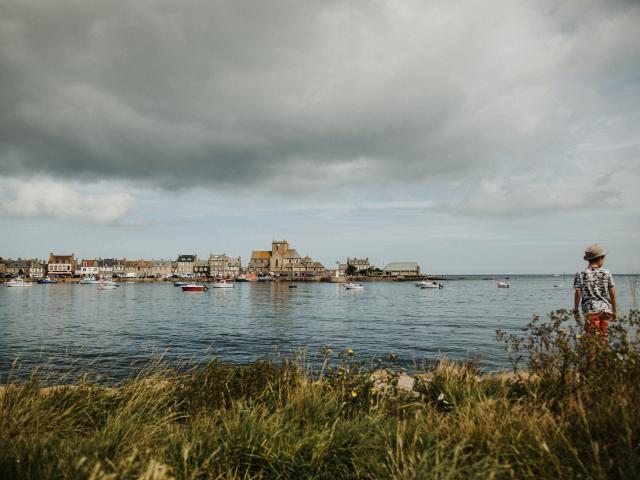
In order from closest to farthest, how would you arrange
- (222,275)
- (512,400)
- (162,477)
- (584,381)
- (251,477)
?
(162,477), (251,477), (584,381), (512,400), (222,275)

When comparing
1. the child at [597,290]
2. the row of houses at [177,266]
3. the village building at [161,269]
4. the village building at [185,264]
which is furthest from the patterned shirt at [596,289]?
the village building at [161,269]

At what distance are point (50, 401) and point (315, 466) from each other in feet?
14.4

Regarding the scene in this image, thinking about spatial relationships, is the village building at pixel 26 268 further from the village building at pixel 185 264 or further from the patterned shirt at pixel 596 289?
the patterned shirt at pixel 596 289

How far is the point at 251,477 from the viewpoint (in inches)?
156

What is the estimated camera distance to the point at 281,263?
7667 inches

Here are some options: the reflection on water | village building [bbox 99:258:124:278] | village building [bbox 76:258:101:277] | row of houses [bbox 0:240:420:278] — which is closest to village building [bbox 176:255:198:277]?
row of houses [bbox 0:240:420:278]

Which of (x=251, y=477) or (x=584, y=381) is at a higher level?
(x=584, y=381)

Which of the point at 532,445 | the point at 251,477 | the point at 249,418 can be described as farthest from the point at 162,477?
the point at 532,445

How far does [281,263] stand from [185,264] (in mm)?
44382

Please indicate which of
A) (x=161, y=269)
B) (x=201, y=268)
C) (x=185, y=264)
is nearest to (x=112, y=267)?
(x=161, y=269)

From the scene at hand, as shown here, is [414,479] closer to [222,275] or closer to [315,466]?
[315,466]

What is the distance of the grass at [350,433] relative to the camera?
12.1ft

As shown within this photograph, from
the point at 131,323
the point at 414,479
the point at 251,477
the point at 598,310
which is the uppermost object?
the point at 598,310

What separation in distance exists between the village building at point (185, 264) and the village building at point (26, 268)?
52.8 meters
